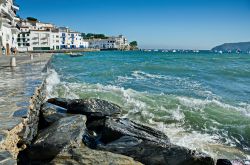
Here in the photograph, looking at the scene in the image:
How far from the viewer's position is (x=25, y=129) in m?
4.72

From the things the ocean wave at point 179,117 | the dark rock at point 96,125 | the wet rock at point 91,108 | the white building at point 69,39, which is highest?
the white building at point 69,39

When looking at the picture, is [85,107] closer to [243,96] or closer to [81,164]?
[81,164]

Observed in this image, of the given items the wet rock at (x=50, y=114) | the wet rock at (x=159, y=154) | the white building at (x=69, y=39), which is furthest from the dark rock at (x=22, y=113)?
the white building at (x=69, y=39)

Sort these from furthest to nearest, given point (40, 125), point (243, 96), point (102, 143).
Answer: point (243, 96) → point (40, 125) → point (102, 143)

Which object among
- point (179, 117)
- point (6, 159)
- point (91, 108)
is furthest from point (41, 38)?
point (6, 159)

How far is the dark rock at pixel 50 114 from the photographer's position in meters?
6.32

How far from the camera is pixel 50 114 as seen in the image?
21.6 feet

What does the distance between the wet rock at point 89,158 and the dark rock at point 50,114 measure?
2.28 meters

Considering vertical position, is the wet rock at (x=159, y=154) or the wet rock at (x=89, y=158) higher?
the wet rock at (x=89, y=158)

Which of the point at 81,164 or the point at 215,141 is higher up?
the point at 81,164

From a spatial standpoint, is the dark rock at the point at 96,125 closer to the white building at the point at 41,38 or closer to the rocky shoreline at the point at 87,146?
the rocky shoreline at the point at 87,146

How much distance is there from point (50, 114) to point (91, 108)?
0.94m

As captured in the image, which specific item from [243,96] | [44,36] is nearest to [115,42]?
[44,36]

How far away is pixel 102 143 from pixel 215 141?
3.43 metres
